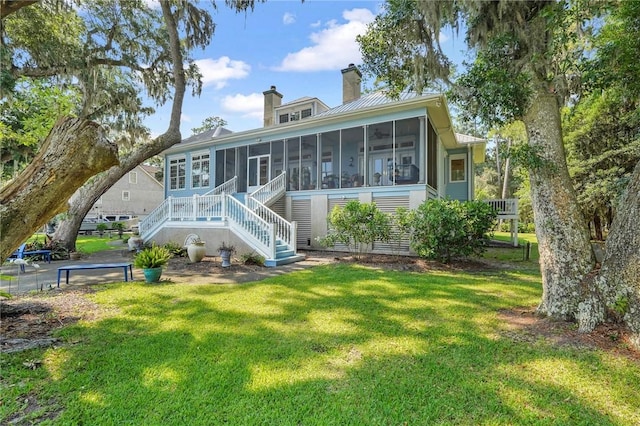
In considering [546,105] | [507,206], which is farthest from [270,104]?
[546,105]

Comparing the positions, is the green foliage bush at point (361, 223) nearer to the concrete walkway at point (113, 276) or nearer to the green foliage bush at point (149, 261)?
the concrete walkway at point (113, 276)

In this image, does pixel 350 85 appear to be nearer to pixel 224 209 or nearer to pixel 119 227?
pixel 224 209

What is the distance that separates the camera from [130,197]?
34.7m

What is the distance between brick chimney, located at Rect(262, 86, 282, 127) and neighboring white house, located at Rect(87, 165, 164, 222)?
20514 millimetres

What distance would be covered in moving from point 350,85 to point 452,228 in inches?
433

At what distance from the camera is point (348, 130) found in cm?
1334

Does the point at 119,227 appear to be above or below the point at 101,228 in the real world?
above

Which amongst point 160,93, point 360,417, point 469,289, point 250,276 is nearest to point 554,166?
point 469,289

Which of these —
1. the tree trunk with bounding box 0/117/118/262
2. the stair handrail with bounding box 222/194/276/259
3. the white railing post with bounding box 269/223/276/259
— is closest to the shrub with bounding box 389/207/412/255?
the white railing post with bounding box 269/223/276/259

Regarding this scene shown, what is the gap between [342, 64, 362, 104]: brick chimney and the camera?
16.5 m

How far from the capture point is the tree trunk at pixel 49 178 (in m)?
3.41

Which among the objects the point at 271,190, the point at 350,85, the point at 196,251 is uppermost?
the point at 350,85

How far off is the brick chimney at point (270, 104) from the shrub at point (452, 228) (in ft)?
43.9

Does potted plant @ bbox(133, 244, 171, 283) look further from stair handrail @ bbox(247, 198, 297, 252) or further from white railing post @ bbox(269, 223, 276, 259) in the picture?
stair handrail @ bbox(247, 198, 297, 252)
